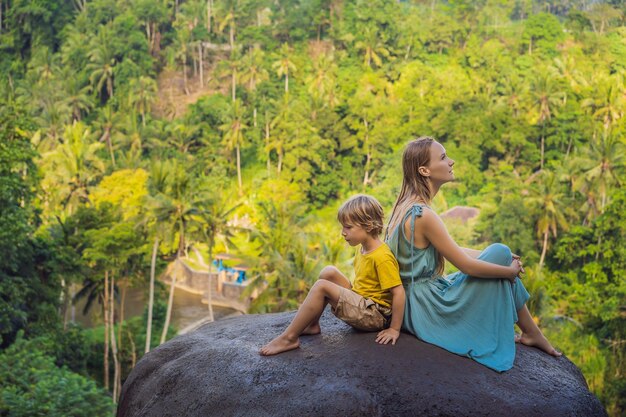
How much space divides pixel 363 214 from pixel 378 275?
1.20 feet

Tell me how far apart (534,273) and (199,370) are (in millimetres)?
17538

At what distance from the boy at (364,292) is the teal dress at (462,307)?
13cm

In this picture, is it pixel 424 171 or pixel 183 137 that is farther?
pixel 183 137

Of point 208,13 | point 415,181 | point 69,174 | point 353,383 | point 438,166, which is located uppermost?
point 438,166

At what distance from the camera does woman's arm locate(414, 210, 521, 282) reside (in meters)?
4.07

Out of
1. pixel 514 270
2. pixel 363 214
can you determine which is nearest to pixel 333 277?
pixel 363 214

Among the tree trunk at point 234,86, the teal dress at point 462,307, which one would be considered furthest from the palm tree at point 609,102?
the teal dress at point 462,307

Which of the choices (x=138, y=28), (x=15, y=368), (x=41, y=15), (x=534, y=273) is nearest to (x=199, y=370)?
(x=15, y=368)

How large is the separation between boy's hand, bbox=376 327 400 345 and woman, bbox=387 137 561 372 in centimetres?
15

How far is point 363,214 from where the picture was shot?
4.21 meters

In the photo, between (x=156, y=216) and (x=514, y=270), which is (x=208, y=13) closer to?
(x=156, y=216)

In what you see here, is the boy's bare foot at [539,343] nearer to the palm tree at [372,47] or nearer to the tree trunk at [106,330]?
the tree trunk at [106,330]

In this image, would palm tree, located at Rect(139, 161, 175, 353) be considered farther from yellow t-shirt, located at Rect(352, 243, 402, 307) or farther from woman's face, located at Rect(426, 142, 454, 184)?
woman's face, located at Rect(426, 142, 454, 184)

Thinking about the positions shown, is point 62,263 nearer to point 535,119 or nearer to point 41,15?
point 535,119
